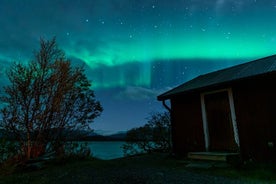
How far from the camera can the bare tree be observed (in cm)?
714

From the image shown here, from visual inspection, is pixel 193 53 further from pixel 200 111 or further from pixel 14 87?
pixel 14 87

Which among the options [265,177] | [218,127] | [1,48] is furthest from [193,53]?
[1,48]

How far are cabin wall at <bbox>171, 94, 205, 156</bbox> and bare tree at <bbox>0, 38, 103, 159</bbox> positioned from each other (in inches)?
145

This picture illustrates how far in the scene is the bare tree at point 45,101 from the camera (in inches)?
281

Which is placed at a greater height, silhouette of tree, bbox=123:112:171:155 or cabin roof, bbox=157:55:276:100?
cabin roof, bbox=157:55:276:100

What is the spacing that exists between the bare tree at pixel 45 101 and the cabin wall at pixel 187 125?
3.68 meters

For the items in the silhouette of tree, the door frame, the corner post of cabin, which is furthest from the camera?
the silhouette of tree

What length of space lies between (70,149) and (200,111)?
547cm

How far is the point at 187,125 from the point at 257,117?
8.10 ft

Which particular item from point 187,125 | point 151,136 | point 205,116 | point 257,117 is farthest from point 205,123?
point 151,136

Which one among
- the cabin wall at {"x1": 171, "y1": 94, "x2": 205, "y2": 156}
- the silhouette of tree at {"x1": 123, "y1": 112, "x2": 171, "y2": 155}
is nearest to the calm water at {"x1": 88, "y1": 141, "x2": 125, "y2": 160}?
the silhouette of tree at {"x1": 123, "y1": 112, "x2": 171, "y2": 155}

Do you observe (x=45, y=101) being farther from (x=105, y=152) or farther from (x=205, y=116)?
(x=105, y=152)

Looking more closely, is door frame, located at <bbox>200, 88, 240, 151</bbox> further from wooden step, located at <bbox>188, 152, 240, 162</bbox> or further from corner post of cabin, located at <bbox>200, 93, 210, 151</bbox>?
wooden step, located at <bbox>188, 152, 240, 162</bbox>

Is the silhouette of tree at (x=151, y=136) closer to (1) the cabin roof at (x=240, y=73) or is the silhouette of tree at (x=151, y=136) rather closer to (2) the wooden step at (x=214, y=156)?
(1) the cabin roof at (x=240, y=73)
